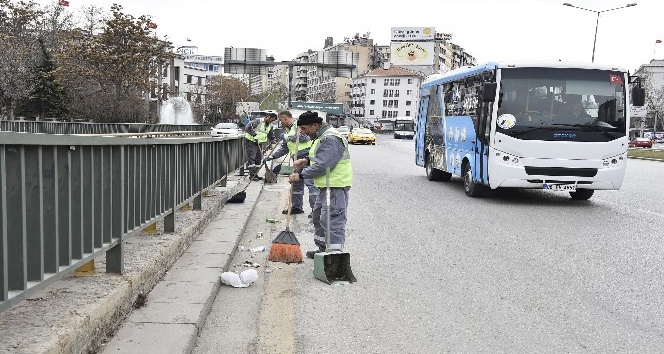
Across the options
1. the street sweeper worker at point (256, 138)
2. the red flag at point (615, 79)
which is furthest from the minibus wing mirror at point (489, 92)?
the street sweeper worker at point (256, 138)

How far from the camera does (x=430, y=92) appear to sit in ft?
57.5

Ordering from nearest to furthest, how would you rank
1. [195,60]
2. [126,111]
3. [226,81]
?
1. [126,111]
2. [226,81]
3. [195,60]

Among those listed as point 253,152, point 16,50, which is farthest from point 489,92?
point 16,50

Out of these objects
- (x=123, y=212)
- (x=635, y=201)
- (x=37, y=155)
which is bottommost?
(x=635, y=201)

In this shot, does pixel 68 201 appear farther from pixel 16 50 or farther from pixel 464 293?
pixel 16 50

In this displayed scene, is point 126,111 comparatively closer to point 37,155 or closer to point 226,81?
point 37,155

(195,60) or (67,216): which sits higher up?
(195,60)

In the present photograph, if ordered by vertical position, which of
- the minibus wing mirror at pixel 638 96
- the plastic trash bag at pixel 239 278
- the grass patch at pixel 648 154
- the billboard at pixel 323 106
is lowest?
the grass patch at pixel 648 154

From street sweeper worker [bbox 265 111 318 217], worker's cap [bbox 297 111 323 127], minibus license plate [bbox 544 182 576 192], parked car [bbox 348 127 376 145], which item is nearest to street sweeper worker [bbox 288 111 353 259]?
worker's cap [bbox 297 111 323 127]

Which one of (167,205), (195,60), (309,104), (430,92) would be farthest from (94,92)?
(195,60)

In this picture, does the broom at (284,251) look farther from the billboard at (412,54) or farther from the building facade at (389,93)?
the building facade at (389,93)

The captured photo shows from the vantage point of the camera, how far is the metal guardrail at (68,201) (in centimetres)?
296

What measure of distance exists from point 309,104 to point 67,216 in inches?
2916

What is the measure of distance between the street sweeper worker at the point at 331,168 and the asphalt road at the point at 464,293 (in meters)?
0.50
